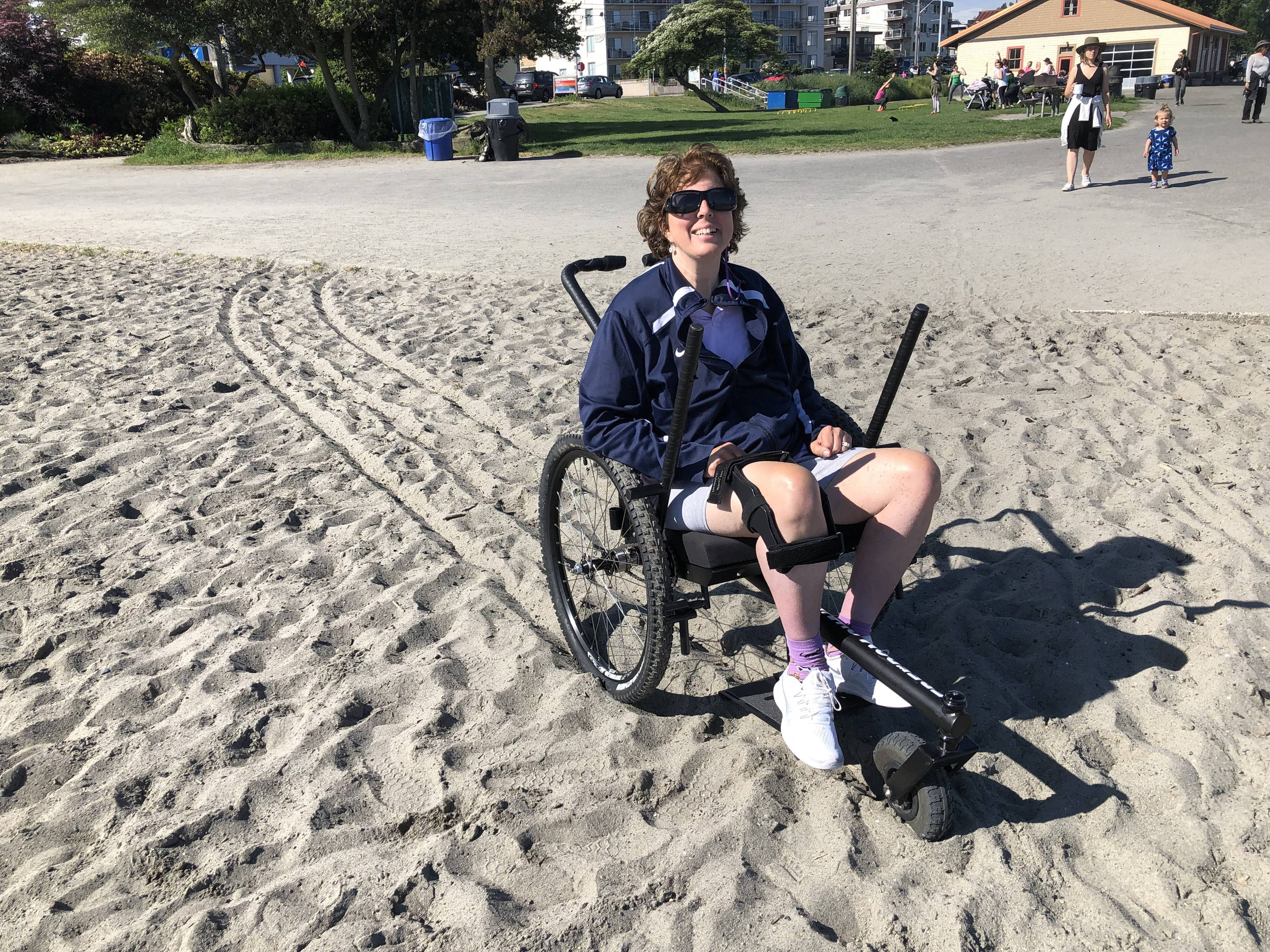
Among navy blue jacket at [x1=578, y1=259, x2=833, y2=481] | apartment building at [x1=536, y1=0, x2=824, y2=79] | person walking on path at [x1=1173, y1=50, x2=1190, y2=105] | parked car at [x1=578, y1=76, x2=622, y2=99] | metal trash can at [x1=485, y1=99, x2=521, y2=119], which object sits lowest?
navy blue jacket at [x1=578, y1=259, x2=833, y2=481]

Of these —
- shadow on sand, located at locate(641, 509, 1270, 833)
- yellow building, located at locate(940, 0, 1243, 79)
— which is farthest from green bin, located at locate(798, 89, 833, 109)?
shadow on sand, located at locate(641, 509, 1270, 833)

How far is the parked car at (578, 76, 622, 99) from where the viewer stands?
58125 mm

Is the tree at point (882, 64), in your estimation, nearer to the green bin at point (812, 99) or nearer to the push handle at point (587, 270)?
the green bin at point (812, 99)

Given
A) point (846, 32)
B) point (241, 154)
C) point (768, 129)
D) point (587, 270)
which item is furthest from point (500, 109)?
point (846, 32)

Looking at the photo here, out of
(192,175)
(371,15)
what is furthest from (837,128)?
(192,175)

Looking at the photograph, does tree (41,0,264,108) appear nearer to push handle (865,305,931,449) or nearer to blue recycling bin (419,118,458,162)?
blue recycling bin (419,118,458,162)

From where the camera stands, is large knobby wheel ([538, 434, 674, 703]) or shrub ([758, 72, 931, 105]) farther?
shrub ([758, 72, 931, 105])

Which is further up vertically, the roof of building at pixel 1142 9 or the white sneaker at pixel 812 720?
the roof of building at pixel 1142 9

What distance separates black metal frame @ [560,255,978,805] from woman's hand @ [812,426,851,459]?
124mm

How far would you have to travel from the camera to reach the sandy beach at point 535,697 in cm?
232

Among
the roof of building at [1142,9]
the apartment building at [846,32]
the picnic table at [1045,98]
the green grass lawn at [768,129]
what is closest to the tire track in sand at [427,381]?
the green grass lawn at [768,129]

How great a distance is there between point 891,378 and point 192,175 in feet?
66.2

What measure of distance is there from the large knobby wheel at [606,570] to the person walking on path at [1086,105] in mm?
11333

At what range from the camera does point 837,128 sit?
2675cm
